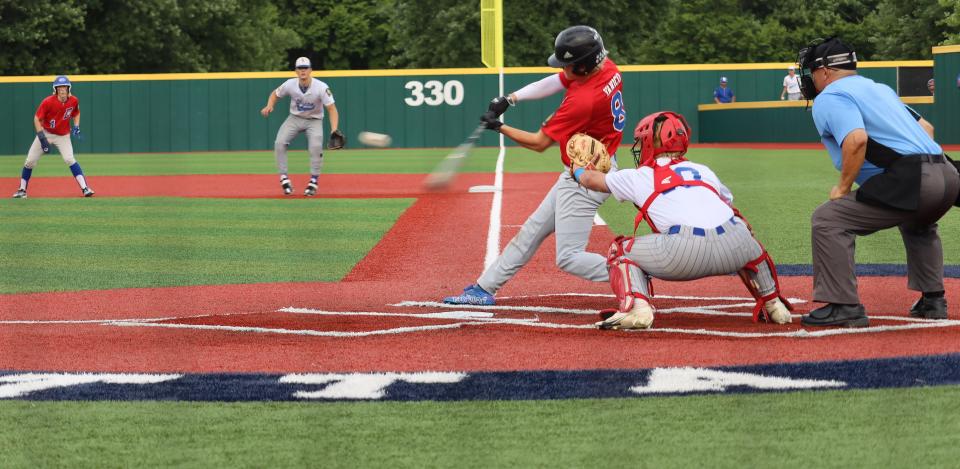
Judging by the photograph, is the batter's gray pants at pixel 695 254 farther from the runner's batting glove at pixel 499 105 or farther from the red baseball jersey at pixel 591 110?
the runner's batting glove at pixel 499 105

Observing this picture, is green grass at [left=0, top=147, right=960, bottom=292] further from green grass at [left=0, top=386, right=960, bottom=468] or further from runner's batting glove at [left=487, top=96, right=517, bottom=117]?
green grass at [left=0, top=386, right=960, bottom=468]

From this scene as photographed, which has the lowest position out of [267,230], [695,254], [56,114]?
[267,230]

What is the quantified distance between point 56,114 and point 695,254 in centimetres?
1588

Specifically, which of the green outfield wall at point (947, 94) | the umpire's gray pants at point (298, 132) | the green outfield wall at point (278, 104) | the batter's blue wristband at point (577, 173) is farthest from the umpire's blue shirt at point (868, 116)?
the green outfield wall at point (278, 104)

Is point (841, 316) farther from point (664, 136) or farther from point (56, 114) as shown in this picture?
point (56, 114)

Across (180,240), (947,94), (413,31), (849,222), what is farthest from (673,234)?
(413,31)

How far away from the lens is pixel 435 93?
41.8 meters

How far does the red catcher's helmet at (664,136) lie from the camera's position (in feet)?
24.6

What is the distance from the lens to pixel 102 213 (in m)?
17.5

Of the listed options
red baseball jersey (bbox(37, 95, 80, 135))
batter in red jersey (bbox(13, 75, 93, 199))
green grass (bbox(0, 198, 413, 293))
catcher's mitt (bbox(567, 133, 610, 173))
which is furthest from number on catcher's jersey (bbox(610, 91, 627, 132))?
red baseball jersey (bbox(37, 95, 80, 135))

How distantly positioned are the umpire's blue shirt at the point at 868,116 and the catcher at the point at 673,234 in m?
0.70

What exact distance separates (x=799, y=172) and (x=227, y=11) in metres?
32.4

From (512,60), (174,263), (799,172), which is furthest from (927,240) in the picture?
(512,60)

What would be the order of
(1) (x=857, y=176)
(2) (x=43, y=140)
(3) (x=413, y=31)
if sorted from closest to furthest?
(1) (x=857, y=176)
(2) (x=43, y=140)
(3) (x=413, y=31)
